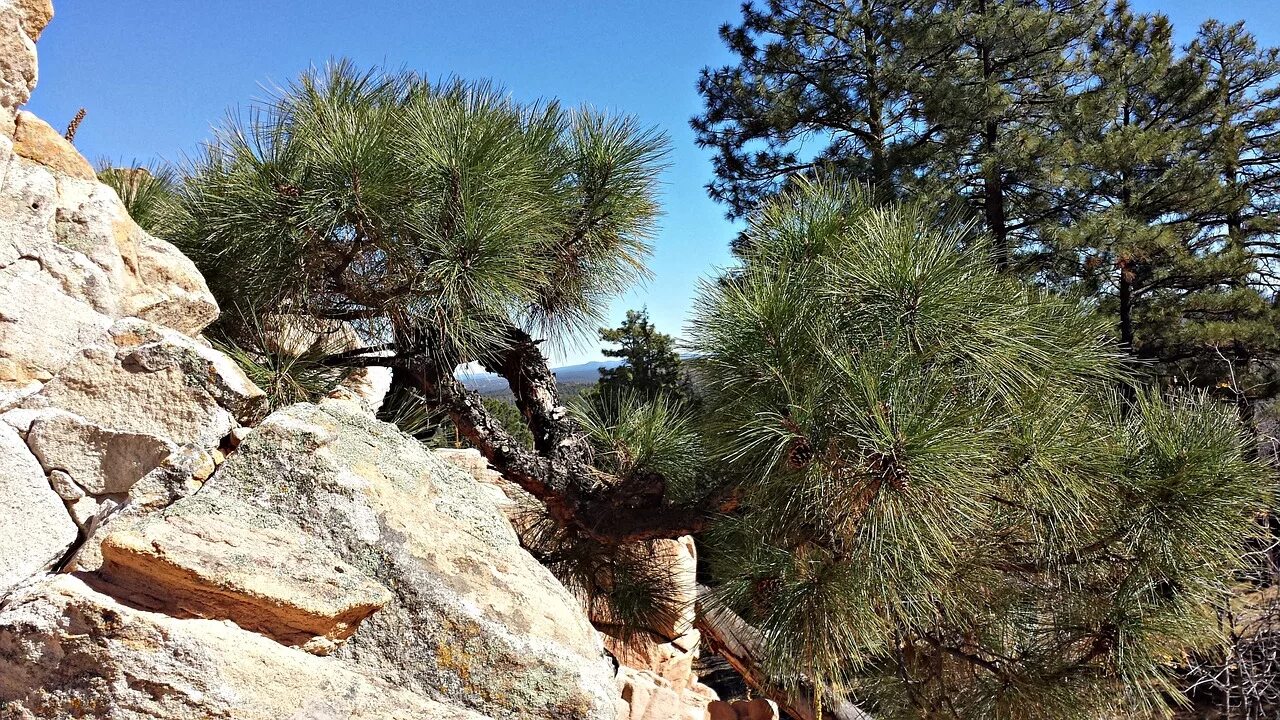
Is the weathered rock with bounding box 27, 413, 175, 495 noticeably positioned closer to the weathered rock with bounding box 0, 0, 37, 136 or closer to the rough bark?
the weathered rock with bounding box 0, 0, 37, 136

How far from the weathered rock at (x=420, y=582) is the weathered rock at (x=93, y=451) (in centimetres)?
40

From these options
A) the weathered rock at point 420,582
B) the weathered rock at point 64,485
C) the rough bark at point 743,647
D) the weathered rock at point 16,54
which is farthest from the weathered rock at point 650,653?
the weathered rock at point 16,54

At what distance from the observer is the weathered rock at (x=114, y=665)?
864 mm

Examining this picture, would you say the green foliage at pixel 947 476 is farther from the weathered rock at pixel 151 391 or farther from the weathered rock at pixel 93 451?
the weathered rock at pixel 93 451

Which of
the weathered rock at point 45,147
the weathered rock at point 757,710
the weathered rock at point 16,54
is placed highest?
the weathered rock at point 16,54

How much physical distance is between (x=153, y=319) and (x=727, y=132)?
17.3 ft

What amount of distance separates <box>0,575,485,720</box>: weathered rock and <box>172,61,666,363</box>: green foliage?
4.03 ft

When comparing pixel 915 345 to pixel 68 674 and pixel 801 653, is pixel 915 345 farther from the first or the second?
pixel 68 674

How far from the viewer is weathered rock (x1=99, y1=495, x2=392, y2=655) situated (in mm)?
924

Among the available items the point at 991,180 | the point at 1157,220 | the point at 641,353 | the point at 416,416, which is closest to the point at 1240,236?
the point at 1157,220

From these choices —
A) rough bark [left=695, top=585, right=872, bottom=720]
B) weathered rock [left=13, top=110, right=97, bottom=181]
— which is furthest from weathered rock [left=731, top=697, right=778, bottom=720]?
weathered rock [left=13, top=110, right=97, bottom=181]

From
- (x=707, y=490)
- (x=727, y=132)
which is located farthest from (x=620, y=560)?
(x=727, y=132)

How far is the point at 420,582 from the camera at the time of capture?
110cm

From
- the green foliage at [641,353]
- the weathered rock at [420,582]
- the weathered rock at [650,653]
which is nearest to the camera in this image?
the weathered rock at [420,582]
